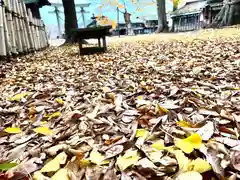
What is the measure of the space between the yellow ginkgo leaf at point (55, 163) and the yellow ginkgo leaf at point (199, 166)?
0.55 m

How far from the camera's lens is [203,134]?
1.41 metres

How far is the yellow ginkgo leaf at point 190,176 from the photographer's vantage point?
3.40 ft

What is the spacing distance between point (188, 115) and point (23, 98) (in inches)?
62.6

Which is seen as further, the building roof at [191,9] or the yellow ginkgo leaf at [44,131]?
the building roof at [191,9]

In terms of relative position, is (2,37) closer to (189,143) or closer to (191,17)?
(189,143)

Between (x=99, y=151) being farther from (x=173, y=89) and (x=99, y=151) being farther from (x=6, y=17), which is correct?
(x=6, y=17)

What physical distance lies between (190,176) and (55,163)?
0.59 meters

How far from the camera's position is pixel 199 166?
111 centimetres

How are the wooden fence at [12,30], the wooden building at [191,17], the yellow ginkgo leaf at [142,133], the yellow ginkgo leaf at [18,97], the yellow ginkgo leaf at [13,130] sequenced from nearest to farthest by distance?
1. the yellow ginkgo leaf at [142,133]
2. the yellow ginkgo leaf at [13,130]
3. the yellow ginkgo leaf at [18,97]
4. the wooden fence at [12,30]
5. the wooden building at [191,17]

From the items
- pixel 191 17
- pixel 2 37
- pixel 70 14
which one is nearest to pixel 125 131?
pixel 2 37

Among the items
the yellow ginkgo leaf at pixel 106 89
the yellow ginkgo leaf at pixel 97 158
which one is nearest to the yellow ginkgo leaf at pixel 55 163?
the yellow ginkgo leaf at pixel 97 158

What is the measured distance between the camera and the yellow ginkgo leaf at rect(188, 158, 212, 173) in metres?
1.10

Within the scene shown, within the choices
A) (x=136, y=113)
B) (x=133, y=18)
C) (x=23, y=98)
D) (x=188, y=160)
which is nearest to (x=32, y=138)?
(x=136, y=113)

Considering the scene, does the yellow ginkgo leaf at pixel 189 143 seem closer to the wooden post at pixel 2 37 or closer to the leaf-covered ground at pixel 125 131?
the leaf-covered ground at pixel 125 131
